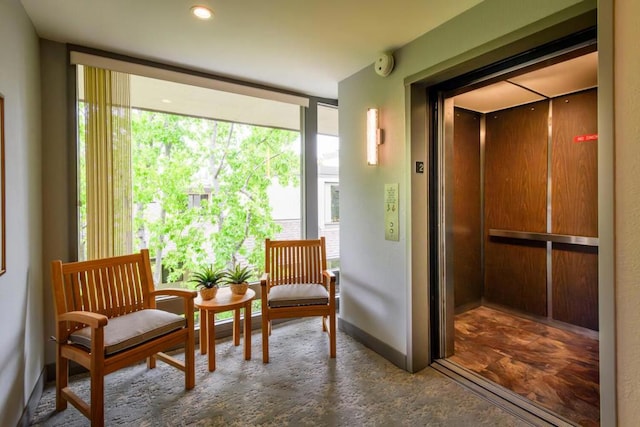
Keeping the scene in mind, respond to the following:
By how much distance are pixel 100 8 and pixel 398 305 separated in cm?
286

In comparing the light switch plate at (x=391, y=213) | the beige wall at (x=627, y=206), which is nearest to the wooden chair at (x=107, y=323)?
the light switch plate at (x=391, y=213)

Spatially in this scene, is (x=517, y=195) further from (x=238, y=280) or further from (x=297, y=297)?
(x=238, y=280)

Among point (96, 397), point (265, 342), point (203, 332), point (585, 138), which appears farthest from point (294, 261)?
point (585, 138)

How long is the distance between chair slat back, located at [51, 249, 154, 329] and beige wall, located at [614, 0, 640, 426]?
2.76 metres

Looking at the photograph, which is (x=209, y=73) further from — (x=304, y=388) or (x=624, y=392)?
(x=624, y=392)

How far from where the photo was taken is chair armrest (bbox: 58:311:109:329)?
169 centimetres

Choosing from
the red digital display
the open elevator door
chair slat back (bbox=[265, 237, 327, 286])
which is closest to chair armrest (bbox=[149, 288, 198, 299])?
chair slat back (bbox=[265, 237, 327, 286])

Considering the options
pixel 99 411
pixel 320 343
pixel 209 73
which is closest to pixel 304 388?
pixel 320 343

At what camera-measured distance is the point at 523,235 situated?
3350mm

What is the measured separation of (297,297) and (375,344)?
2.65 feet

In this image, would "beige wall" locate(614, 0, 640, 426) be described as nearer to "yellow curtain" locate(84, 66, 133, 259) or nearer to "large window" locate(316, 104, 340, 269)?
"large window" locate(316, 104, 340, 269)

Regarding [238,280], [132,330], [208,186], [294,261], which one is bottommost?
[132,330]

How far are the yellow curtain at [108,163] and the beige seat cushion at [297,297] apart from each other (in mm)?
1291

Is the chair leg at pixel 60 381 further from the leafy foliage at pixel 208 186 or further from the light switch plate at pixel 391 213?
the light switch plate at pixel 391 213
